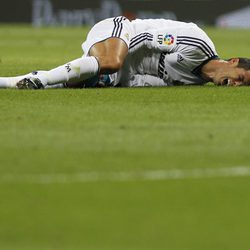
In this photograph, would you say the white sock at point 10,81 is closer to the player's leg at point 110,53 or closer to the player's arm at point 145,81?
the player's leg at point 110,53

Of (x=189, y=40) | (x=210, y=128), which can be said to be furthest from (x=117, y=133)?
(x=189, y=40)

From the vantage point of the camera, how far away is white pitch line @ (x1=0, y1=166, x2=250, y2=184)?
239 inches

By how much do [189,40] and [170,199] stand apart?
5.59 meters

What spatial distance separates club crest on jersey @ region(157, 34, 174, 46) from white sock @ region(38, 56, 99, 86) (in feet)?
2.69

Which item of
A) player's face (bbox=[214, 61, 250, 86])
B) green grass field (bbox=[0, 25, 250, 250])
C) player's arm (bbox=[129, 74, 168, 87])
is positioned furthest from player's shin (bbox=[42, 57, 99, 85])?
player's face (bbox=[214, 61, 250, 86])

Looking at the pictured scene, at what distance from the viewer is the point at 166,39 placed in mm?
11211

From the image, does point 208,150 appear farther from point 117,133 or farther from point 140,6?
point 140,6

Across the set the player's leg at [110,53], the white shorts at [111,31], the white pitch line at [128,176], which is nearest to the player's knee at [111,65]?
the player's leg at [110,53]

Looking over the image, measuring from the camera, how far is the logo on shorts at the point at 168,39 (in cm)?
1120

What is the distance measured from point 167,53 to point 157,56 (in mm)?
117

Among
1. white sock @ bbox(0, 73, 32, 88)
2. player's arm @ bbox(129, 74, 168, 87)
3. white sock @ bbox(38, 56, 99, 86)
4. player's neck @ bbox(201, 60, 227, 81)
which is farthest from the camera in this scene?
player's arm @ bbox(129, 74, 168, 87)

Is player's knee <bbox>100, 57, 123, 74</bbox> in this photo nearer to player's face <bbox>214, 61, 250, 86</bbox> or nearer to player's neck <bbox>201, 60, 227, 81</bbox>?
player's neck <bbox>201, 60, 227, 81</bbox>

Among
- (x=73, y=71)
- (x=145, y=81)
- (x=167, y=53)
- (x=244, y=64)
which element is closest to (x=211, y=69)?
(x=244, y=64)

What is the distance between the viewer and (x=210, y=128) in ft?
26.1
